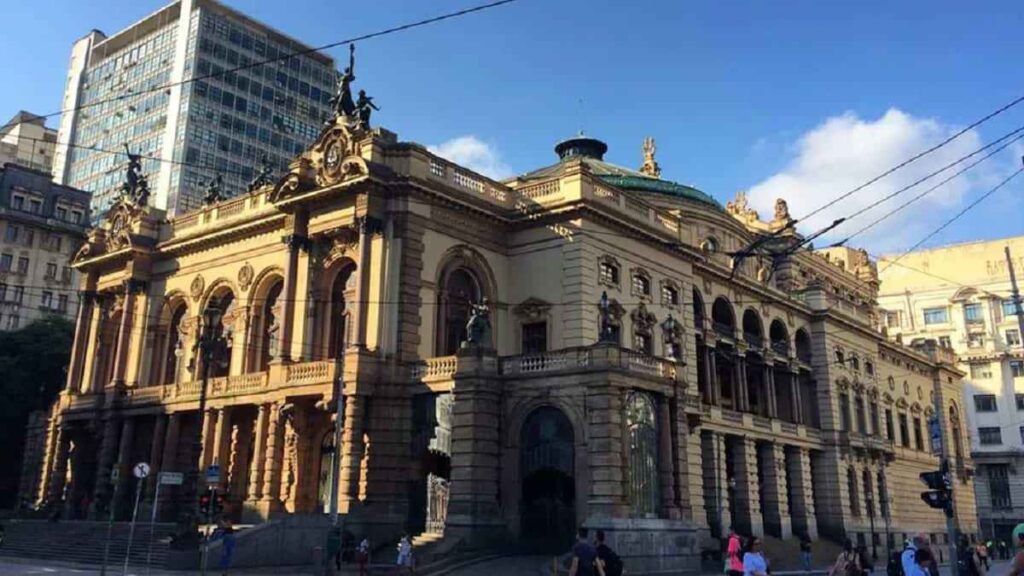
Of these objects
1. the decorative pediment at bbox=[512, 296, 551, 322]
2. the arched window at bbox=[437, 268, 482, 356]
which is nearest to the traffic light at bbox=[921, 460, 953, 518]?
the decorative pediment at bbox=[512, 296, 551, 322]

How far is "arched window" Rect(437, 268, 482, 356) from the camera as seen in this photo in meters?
37.5

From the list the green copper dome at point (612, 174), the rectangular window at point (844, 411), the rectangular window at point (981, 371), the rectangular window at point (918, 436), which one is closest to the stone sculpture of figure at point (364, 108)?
the green copper dome at point (612, 174)

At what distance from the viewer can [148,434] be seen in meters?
45.8

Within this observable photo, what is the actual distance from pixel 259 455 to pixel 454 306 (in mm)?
10456

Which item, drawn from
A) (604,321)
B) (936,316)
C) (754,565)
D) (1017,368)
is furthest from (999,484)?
(754,565)

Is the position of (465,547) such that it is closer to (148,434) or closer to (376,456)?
(376,456)

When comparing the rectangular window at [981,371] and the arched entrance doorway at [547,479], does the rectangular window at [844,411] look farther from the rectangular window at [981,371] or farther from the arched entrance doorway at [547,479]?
the rectangular window at [981,371]

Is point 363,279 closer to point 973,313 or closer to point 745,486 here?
point 745,486

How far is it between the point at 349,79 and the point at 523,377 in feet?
55.0

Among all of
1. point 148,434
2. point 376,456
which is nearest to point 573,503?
point 376,456

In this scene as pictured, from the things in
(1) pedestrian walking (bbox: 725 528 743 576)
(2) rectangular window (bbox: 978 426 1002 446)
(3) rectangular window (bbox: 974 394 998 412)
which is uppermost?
(3) rectangular window (bbox: 974 394 998 412)

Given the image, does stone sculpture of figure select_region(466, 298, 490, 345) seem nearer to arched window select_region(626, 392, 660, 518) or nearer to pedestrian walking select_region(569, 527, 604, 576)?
arched window select_region(626, 392, 660, 518)

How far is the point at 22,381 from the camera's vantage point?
2295 inches

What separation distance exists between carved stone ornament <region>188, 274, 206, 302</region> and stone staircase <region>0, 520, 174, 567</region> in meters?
12.4
